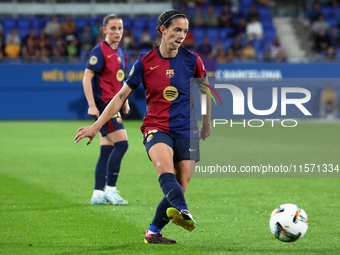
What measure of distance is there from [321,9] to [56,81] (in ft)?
47.1

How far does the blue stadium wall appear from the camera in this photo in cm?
2269

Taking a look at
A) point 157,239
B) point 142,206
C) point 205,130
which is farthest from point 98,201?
point 205,130

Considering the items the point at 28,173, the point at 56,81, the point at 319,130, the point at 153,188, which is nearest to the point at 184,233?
the point at 153,188

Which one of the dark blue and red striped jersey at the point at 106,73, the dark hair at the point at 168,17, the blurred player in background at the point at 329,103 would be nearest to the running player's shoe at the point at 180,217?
the dark hair at the point at 168,17

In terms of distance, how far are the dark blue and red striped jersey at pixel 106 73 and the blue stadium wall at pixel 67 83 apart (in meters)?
15.8

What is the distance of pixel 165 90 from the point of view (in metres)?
4.54

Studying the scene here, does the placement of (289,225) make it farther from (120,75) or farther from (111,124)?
(120,75)

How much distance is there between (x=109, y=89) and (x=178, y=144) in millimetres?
2580

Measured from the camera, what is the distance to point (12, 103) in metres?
22.9

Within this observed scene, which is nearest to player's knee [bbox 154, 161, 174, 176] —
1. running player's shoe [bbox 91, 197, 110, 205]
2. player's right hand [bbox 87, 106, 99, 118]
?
player's right hand [bbox 87, 106, 99, 118]

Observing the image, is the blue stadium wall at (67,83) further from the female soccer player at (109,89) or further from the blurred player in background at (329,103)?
the female soccer player at (109,89)

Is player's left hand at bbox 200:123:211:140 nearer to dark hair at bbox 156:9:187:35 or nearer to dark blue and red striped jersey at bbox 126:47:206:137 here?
dark blue and red striped jersey at bbox 126:47:206:137

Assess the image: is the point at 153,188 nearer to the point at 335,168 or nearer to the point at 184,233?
the point at 184,233

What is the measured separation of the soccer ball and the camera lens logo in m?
1.37
